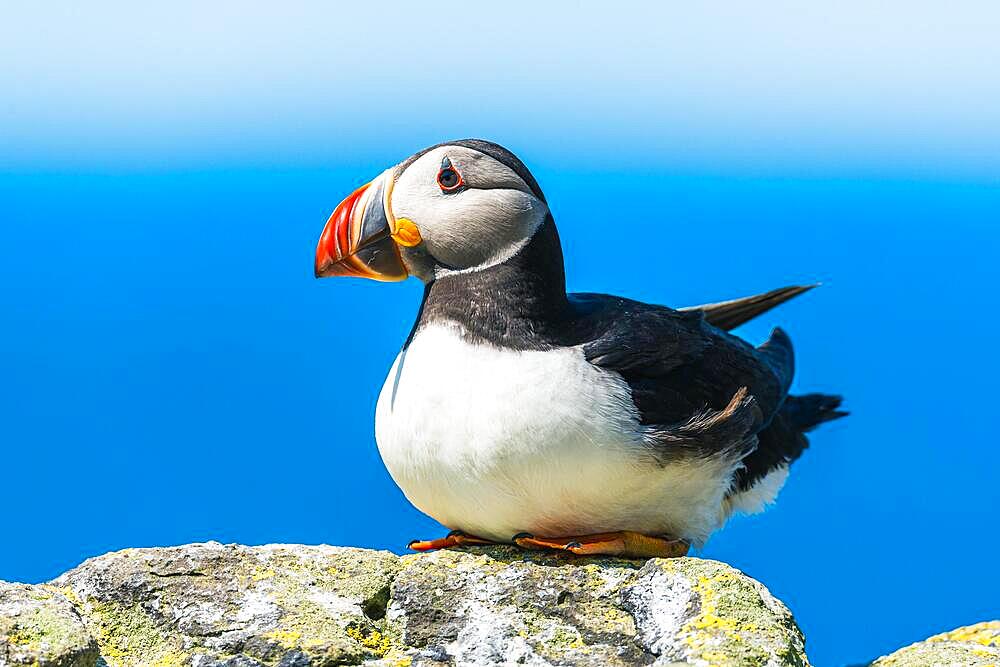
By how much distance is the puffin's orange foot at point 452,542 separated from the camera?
429 centimetres

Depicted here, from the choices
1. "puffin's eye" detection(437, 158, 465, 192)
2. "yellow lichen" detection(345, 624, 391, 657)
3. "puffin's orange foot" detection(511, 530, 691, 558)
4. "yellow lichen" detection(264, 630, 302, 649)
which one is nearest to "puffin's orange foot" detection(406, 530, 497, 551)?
"puffin's orange foot" detection(511, 530, 691, 558)

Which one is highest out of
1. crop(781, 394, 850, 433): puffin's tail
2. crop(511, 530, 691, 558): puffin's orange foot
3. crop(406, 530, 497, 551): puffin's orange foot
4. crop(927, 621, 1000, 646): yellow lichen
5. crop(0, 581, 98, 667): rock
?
crop(781, 394, 850, 433): puffin's tail

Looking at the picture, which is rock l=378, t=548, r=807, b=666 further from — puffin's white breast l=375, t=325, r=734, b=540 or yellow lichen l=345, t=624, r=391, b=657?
puffin's white breast l=375, t=325, r=734, b=540

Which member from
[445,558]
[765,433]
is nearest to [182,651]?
[445,558]

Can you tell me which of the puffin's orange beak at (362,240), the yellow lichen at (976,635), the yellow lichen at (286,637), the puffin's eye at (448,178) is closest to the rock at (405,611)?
the yellow lichen at (286,637)

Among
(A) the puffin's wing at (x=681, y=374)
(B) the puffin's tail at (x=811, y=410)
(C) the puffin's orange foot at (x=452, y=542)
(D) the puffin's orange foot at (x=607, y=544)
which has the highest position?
Result: (B) the puffin's tail at (x=811, y=410)

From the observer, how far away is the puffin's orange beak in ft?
14.0

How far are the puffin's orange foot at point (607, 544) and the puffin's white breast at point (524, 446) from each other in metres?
0.03

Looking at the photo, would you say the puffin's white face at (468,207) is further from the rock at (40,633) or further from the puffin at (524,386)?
the rock at (40,633)

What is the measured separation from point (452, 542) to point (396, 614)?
0.57 m

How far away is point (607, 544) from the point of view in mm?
4078

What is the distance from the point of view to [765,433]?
482 cm

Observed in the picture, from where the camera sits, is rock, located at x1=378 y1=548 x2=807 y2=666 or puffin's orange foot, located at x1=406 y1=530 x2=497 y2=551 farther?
puffin's orange foot, located at x1=406 y1=530 x2=497 y2=551

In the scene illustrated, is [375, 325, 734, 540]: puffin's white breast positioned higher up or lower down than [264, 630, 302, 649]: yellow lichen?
higher up
